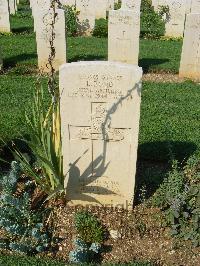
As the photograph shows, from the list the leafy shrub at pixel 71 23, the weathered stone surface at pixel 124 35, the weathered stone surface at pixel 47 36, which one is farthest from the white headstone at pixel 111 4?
the weathered stone surface at pixel 47 36

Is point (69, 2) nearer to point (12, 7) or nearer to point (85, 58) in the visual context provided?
point (12, 7)

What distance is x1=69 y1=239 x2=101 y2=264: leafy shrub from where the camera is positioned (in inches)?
139

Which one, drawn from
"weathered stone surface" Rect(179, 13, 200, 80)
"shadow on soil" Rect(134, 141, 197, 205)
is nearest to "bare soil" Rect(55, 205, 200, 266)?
"shadow on soil" Rect(134, 141, 197, 205)

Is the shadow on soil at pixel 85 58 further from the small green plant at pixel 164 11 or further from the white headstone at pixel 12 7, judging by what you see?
the white headstone at pixel 12 7

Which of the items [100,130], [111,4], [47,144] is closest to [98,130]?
[100,130]

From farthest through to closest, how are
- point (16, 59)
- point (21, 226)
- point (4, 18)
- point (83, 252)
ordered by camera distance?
point (4, 18) → point (16, 59) → point (21, 226) → point (83, 252)

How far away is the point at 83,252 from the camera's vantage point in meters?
3.59

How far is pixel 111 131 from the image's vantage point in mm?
3967

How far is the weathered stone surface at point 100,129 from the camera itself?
368 cm

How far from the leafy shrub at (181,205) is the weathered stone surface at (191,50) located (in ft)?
16.6

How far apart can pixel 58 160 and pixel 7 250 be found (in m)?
1.07

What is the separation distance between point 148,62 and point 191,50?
4.66 feet

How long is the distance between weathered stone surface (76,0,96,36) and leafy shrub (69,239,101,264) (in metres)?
10.4

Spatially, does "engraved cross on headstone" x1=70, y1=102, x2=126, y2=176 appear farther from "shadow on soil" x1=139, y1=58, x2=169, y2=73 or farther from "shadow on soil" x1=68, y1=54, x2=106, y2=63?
"shadow on soil" x1=68, y1=54, x2=106, y2=63
